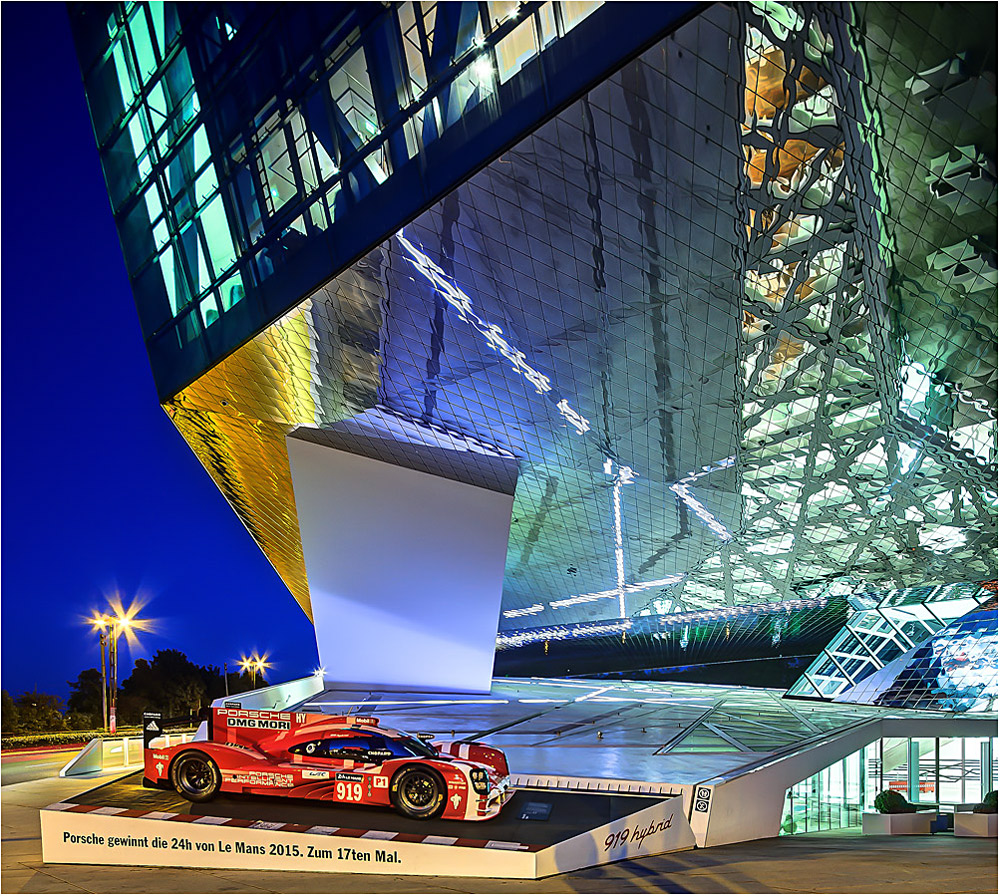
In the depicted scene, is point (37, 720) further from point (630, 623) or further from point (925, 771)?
point (925, 771)

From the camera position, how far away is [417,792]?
8422 millimetres

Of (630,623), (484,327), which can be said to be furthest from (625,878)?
(630,623)

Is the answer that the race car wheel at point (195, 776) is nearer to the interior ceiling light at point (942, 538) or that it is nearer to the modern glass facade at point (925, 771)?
the modern glass facade at point (925, 771)

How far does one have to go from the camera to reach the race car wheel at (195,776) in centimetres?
905

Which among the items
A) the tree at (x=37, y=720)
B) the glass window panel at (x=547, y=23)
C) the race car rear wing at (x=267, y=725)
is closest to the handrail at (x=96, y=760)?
the race car rear wing at (x=267, y=725)

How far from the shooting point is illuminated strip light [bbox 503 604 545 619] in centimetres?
3288

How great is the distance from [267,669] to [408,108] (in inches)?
5818

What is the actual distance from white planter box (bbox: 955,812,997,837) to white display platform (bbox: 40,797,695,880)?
10261 millimetres

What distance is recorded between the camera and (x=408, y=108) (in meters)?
12.4

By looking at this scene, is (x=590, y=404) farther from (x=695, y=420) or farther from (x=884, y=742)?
(x=884, y=742)

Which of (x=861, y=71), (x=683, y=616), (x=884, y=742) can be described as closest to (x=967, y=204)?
(x=861, y=71)

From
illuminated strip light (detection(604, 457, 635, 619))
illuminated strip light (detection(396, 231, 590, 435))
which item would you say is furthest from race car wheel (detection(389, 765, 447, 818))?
illuminated strip light (detection(604, 457, 635, 619))

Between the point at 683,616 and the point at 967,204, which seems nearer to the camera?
the point at 967,204

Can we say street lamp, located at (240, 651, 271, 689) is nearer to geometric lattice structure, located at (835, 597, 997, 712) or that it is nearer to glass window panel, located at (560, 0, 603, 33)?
geometric lattice structure, located at (835, 597, 997, 712)
